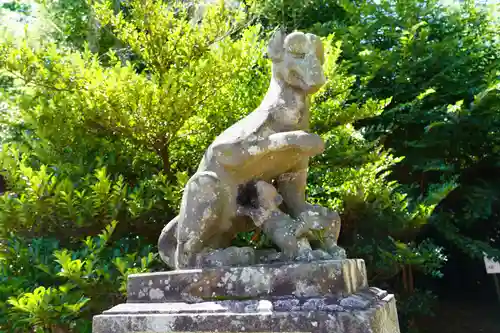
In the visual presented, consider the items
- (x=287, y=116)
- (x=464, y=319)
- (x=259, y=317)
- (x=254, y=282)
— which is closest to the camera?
(x=259, y=317)

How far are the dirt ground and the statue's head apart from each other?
16.7ft

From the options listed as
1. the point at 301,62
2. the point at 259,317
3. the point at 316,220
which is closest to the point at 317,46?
the point at 301,62

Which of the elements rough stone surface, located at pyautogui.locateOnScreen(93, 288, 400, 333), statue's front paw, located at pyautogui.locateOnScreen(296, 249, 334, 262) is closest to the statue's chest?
statue's front paw, located at pyautogui.locateOnScreen(296, 249, 334, 262)

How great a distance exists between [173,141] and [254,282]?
9.70ft

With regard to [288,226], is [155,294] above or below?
below

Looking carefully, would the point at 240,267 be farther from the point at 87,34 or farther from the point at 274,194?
the point at 87,34

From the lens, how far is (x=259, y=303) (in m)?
1.82

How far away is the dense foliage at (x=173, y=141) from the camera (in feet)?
12.5

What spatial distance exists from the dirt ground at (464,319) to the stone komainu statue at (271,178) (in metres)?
4.82

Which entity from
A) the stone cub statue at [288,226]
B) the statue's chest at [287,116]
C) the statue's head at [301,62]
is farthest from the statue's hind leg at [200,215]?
the statue's head at [301,62]

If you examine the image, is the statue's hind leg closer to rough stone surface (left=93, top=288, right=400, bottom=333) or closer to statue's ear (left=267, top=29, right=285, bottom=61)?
rough stone surface (left=93, top=288, right=400, bottom=333)

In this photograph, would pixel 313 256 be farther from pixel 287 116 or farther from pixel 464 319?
pixel 464 319

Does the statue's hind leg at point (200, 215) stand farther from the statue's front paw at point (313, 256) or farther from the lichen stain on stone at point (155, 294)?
the statue's front paw at point (313, 256)

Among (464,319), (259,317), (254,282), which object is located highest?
(254,282)
